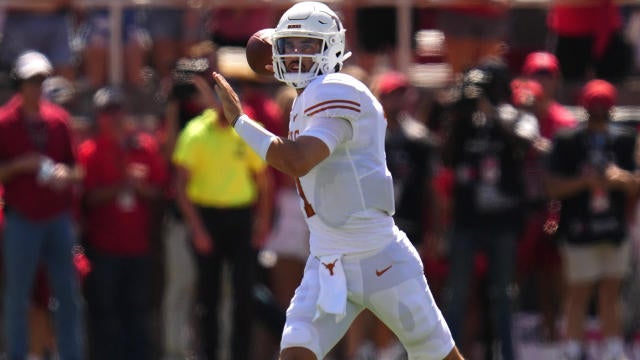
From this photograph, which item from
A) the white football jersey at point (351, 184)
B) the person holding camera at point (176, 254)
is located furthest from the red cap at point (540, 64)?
the white football jersey at point (351, 184)

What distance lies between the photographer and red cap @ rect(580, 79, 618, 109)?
10.1 meters

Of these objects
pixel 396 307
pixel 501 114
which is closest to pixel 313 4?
pixel 396 307

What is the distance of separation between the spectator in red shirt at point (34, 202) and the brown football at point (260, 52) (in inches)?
120

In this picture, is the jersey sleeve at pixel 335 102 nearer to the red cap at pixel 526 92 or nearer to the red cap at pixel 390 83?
the red cap at pixel 390 83

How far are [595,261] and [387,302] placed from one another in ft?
12.3

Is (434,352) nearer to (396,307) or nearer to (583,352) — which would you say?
(396,307)

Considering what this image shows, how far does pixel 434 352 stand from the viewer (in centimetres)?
682

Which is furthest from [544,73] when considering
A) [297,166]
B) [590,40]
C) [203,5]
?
[297,166]

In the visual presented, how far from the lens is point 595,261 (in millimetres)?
10234

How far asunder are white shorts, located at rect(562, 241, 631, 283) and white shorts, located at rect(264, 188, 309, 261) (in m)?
1.75

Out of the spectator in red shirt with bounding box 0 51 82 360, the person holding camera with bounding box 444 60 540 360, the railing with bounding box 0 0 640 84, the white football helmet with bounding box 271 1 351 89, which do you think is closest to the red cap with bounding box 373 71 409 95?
the person holding camera with bounding box 444 60 540 360

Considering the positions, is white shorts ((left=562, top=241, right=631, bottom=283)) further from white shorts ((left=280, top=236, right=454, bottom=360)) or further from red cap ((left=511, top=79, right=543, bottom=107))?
white shorts ((left=280, top=236, right=454, bottom=360))

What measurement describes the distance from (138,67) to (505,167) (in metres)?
2.97

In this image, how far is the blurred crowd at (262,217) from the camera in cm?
Answer: 995
